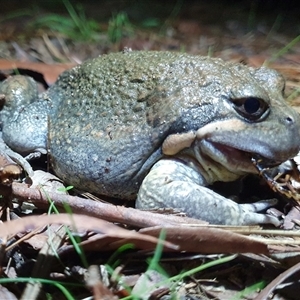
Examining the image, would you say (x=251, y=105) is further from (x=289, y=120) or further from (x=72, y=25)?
(x=72, y=25)

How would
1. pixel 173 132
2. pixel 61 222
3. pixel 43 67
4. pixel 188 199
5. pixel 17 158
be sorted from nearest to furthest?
pixel 61 222 < pixel 188 199 < pixel 173 132 < pixel 17 158 < pixel 43 67

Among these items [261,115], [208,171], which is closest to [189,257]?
[208,171]

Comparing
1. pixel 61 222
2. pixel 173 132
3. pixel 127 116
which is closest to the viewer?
pixel 61 222

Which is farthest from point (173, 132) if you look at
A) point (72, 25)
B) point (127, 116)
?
point (72, 25)

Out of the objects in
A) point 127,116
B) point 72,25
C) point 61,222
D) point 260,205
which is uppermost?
point 72,25

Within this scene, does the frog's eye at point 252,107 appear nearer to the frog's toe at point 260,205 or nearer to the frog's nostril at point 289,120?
the frog's nostril at point 289,120

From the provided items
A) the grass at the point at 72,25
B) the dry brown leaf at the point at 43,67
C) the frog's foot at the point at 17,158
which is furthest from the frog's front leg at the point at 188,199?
the grass at the point at 72,25
